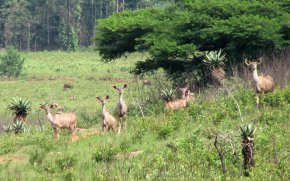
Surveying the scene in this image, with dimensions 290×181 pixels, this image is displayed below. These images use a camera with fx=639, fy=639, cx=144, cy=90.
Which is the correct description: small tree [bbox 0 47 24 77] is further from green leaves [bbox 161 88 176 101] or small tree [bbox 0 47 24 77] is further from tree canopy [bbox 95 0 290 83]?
green leaves [bbox 161 88 176 101]

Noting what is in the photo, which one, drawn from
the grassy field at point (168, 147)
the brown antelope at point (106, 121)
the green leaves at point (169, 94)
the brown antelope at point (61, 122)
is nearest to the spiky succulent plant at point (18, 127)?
the grassy field at point (168, 147)

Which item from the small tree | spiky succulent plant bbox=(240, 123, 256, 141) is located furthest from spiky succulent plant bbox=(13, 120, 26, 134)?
the small tree

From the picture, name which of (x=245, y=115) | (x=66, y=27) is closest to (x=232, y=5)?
(x=245, y=115)

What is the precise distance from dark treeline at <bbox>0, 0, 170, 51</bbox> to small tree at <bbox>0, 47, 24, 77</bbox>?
29.8m

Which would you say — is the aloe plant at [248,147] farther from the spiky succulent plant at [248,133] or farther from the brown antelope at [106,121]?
the brown antelope at [106,121]

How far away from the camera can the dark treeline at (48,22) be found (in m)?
91.1

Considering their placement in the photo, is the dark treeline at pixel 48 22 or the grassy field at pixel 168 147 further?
the dark treeline at pixel 48 22

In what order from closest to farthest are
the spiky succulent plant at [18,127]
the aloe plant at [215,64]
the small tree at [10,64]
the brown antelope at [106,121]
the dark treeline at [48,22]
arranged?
1. the brown antelope at [106,121]
2. the spiky succulent plant at [18,127]
3. the aloe plant at [215,64]
4. the small tree at [10,64]
5. the dark treeline at [48,22]

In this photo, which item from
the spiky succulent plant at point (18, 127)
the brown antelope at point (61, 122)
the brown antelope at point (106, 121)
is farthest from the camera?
the spiky succulent plant at point (18, 127)

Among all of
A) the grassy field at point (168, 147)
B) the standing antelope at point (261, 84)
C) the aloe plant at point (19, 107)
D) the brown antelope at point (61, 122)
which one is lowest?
the aloe plant at point (19, 107)

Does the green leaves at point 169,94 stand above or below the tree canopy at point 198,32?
below

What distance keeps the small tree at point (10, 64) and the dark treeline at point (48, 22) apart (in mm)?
29813

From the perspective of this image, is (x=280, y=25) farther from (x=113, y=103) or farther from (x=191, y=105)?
(x=113, y=103)

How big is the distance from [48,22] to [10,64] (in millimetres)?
37024
